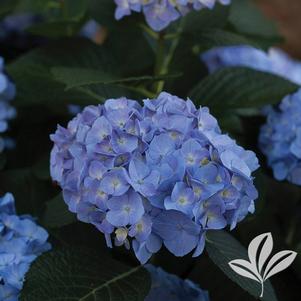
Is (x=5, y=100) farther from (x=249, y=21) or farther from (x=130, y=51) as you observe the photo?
(x=249, y=21)

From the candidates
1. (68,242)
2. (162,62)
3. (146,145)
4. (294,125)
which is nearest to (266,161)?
(294,125)

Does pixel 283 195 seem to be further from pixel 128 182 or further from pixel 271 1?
pixel 271 1

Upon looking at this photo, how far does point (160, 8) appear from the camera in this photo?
4.09ft

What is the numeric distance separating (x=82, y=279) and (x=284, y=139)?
464 millimetres

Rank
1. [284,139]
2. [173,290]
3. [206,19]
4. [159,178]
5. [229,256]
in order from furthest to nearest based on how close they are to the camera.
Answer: [206,19] → [284,139] → [173,290] → [229,256] → [159,178]

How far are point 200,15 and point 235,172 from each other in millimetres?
591

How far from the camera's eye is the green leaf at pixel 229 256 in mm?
1007

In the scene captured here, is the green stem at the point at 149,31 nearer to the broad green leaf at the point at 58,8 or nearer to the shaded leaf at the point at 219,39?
the shaded leaf at the point at 219,39

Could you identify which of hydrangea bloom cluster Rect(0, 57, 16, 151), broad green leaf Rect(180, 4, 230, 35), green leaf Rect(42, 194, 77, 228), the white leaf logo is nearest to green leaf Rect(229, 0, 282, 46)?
broad green leaf Rect(180, 4, 230, 35)

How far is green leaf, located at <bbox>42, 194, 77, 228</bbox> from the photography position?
1158 mm

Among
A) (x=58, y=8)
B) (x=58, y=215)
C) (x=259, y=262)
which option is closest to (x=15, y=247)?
(x=58, y=215)

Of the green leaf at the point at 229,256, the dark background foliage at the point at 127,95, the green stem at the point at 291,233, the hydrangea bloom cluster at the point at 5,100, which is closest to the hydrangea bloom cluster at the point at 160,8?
the dark background foliage at the point at 127,95

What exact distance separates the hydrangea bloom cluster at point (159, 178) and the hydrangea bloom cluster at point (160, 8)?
27 centimetres

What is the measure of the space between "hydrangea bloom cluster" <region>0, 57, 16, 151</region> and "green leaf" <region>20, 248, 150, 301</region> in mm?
301
